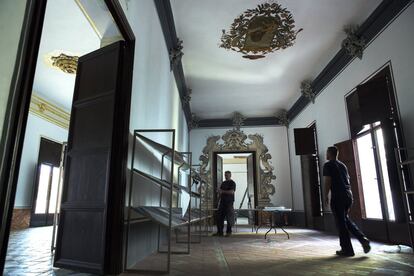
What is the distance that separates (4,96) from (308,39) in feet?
18.5

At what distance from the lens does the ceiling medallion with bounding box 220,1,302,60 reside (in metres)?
4.96

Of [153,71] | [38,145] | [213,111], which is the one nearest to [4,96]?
[153,71]

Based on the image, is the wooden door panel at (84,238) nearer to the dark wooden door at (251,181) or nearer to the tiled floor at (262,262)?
the tiled floor at (262,262)

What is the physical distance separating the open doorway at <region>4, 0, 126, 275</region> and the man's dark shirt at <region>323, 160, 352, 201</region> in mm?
2916

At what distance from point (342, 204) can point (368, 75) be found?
280cm

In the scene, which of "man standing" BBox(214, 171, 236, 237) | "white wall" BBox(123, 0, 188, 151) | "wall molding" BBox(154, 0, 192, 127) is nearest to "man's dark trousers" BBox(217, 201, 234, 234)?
"man standing" BBox(214, 171, 236, 237)

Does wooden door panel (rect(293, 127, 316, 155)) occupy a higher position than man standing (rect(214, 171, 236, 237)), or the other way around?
wooden door panel (rect(293, 127, 316, 155))

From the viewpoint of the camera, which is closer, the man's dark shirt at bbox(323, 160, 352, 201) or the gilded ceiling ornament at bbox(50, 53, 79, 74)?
the man's dark shirt at bbox(323, 160, 352, 201)

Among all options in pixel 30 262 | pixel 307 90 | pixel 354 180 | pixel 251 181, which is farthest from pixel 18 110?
pixel 251 181

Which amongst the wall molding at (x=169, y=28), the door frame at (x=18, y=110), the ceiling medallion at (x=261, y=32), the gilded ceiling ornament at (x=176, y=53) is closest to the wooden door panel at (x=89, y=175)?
the door frame at (x=18, y=110)

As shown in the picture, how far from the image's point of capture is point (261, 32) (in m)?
5.50

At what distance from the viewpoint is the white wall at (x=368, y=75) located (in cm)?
406

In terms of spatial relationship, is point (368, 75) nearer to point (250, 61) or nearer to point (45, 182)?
point (250, 61)

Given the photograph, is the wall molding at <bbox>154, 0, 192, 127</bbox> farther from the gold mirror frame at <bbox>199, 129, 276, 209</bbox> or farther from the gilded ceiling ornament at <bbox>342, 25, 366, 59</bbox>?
the gold mirror frame at <bbox>199, 129, 276, 209</bbox>
